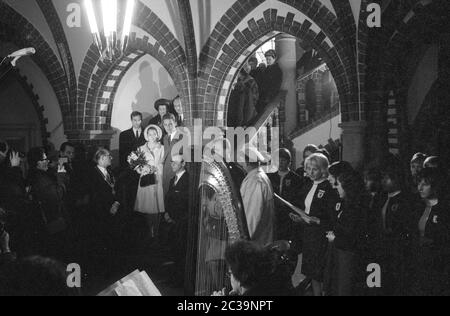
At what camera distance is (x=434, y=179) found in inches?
159

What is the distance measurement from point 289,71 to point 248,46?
4203 mm

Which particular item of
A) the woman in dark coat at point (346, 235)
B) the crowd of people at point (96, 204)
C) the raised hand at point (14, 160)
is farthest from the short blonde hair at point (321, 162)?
the raised hand at point (14, 160)

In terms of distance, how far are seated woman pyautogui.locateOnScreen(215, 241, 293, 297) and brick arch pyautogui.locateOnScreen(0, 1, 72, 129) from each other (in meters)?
6.56

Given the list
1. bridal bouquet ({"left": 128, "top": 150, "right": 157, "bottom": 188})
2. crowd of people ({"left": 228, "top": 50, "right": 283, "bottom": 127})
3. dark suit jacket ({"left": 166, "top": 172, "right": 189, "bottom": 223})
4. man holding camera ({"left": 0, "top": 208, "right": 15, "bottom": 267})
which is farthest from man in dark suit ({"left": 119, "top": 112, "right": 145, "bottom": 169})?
man holding camera ({"left": 0, "top": 208, "right": 15, "bottom": 267})

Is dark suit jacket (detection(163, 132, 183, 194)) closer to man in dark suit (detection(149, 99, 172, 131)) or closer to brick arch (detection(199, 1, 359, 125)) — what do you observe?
man in dark suit (detection(149, 99, 172, 131))

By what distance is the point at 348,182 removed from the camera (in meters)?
4.49

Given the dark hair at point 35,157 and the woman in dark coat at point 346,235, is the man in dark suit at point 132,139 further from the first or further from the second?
the woman in dark coat at point 346,235

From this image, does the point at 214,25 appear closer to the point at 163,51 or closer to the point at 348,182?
the point at 163,51

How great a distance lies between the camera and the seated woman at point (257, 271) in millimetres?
2822

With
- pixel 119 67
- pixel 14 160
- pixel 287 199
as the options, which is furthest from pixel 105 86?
pixel 287 199

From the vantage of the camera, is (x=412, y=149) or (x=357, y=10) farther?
(x=412, y=149)
